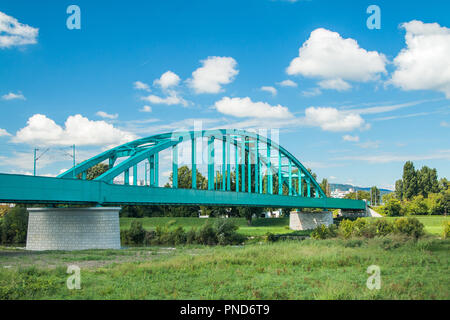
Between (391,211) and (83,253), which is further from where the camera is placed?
(391,211)

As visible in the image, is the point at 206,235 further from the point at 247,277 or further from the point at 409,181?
the point at 409,181

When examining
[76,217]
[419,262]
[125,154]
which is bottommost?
[419,262]

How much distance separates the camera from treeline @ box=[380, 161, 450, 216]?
78.0 metres

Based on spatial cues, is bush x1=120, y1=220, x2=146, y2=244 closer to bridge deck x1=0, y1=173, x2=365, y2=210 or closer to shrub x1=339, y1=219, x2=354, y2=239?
bridge deck x1=0, y1=173, x2=365, y2=210

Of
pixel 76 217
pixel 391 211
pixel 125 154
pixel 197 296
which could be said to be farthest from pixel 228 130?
pixel 391 211

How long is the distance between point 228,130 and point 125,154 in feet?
49.2

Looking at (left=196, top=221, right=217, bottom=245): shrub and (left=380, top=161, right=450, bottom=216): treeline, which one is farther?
(left=380, top=161, right=450, bottom=216): treeline

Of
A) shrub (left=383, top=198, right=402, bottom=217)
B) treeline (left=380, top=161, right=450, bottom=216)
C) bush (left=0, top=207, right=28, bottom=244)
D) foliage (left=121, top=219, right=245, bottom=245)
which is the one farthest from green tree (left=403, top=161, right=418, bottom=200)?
bush (left=0, top=207, right=28, bottom=244)

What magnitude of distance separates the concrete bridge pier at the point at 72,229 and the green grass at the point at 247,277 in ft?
15.2

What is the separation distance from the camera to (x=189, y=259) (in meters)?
19.2

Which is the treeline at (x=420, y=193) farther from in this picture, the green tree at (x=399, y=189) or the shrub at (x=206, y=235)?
the shrub at (x=206, y=235)

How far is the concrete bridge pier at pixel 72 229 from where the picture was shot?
26312mm

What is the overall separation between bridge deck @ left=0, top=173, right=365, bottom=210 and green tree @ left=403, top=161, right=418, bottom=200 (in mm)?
60512
